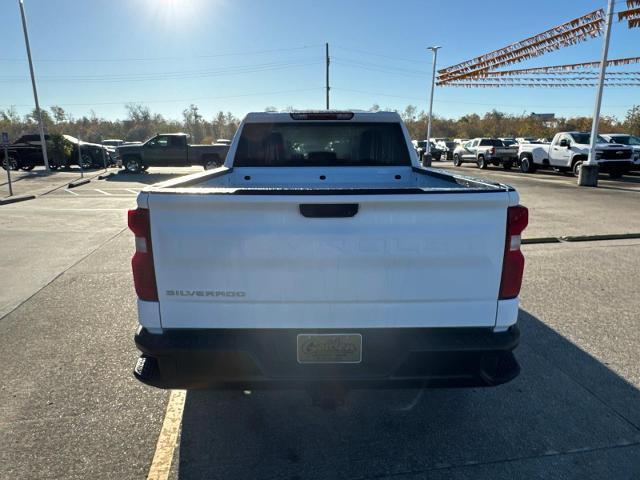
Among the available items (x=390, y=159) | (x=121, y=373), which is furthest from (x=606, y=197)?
(x=121, y=373)

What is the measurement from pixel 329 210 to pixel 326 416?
1526mm

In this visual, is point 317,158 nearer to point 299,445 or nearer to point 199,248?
point 199,248

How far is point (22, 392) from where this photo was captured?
10.4 feet

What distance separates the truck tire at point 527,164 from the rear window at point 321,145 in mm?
22146

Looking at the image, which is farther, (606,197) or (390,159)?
(606,197)

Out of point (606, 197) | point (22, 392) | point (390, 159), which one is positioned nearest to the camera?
point (22, 392)

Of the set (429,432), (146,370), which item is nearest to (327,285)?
(146,370)

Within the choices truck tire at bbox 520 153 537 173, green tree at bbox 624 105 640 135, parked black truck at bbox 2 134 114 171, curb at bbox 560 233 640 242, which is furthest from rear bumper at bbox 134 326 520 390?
green tree at bbox 624 105 640 135

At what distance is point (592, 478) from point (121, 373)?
10.6ft

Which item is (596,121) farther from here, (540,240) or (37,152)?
(37,152)

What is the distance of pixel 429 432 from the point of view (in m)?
2.72

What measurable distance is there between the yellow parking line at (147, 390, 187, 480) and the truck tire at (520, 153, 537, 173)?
2433 centimetres

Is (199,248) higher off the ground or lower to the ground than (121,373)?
higher

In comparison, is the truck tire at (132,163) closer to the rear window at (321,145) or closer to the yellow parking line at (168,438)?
the rear window at (321,145)
